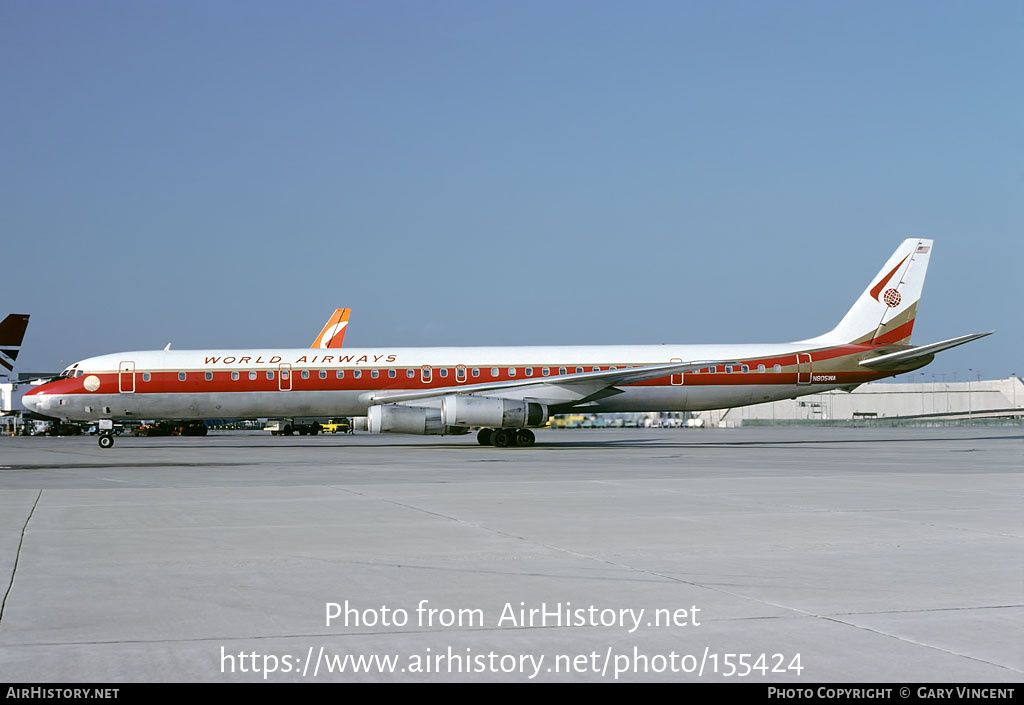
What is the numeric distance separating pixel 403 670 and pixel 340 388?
1125 inches

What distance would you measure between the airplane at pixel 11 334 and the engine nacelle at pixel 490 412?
33.6 metres

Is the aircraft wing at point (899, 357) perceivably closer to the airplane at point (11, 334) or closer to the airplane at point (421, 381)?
the airplane at point (421, 381)

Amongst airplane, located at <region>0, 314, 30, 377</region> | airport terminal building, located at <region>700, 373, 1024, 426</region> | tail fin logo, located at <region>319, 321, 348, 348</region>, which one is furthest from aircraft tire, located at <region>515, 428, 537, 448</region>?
airport terminal building, located at <region>700, 373, 1024, 426</region>

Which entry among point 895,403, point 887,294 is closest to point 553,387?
point 887,294

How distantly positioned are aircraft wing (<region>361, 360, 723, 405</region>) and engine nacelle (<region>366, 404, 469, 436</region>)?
1.91 meters

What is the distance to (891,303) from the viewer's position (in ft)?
119

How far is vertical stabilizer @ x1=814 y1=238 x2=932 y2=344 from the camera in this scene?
35.9 m

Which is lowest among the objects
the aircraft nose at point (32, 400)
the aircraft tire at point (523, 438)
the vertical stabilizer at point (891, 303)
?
Result: the aircraft tire at point (523, 438)

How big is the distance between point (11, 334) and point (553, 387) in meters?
35.5

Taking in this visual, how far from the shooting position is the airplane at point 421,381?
32719mm

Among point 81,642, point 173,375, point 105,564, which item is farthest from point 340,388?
point 81,642

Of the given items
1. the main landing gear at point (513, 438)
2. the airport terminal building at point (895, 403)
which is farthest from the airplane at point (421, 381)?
the airport terminal building at point (895, 403)

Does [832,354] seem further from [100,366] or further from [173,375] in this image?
[100,366]

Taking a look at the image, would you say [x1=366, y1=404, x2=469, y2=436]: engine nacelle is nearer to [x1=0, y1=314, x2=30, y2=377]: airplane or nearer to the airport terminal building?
[x1=0, y1=314, x2=30, y2=377]: airplane
